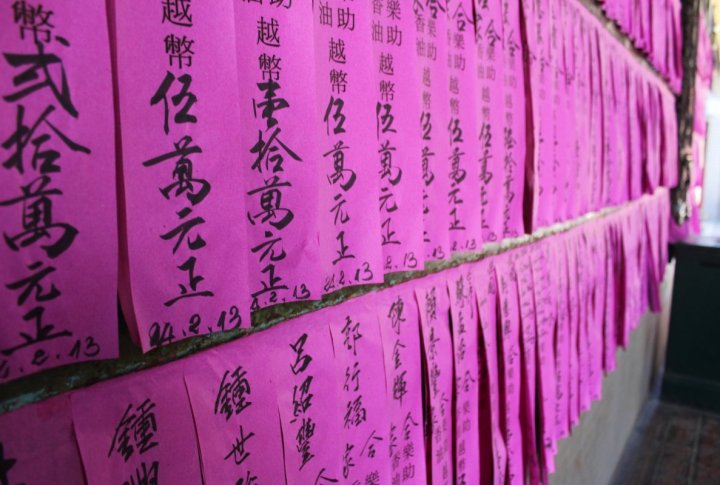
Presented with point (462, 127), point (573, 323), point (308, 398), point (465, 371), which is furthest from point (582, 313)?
point (308, 398)

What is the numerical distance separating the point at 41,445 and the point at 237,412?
0.70 ft

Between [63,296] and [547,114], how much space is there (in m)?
1.29

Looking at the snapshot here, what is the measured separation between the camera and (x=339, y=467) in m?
0.74

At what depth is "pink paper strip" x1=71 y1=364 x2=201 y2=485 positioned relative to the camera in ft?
1.55

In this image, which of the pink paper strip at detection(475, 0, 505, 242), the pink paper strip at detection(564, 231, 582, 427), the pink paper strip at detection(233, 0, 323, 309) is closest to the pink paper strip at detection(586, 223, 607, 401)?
the pink paper strip at detection(564, 231, 582, 427)

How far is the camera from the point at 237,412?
0.60 metres

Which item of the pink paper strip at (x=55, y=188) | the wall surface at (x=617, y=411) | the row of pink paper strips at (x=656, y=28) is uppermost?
the row of pink paper strips at (x=656, y=28)

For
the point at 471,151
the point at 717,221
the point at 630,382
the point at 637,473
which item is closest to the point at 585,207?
the point at 471,151

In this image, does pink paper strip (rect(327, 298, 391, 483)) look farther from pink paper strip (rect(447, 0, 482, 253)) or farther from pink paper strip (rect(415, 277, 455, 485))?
pink paper strip (rect(447, 0, 482, 253))

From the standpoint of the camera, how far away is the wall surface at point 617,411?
2314 mm

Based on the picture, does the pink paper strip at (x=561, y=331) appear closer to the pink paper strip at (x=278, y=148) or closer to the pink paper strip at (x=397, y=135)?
the pink paper strip at (x=397, y=135)

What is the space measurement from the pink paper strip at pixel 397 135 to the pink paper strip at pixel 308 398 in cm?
16

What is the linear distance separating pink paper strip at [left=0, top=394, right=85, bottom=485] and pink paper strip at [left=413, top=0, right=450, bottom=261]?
59 cm

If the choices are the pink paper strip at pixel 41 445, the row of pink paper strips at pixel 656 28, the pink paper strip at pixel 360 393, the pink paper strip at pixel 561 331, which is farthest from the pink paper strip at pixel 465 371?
the row of pink paper strips at pixel 656 28
